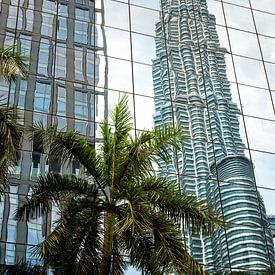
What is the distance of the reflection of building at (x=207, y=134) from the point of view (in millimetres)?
19500

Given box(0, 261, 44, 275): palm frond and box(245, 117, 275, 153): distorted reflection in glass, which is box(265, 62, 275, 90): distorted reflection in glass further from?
box(0, 261, 44, 275): palm frond

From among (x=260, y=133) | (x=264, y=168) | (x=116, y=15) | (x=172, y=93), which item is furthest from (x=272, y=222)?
(x=116, y=15)

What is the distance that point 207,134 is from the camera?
22.1 metres

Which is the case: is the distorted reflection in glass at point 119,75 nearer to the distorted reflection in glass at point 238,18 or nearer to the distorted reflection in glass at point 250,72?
the distorted reflection in glass at point 250,72

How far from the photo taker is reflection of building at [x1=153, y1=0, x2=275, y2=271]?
64.0ft

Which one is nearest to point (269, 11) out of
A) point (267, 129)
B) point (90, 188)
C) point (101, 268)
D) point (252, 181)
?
point (267, 129)

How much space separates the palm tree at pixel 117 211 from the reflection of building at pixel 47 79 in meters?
3.57

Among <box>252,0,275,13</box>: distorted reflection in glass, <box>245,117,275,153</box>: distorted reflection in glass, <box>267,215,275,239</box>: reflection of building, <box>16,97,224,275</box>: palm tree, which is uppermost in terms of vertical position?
<box>252,0,275,13</box>: distorted reflection in glass

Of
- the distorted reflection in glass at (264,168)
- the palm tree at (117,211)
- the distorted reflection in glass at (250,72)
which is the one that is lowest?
the palm tree at (117,211)

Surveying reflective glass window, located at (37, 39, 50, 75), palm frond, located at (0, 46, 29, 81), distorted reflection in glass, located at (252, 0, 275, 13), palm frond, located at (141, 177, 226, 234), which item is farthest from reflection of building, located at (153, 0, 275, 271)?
palm frond, located at (0, 46, 29, 81)

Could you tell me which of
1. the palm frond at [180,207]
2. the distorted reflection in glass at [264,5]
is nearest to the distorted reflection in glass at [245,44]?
the distorted reflection in glass at [264,5]

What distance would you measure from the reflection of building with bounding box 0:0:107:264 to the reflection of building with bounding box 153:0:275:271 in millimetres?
2720

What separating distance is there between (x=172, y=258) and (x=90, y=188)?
8.91 ft

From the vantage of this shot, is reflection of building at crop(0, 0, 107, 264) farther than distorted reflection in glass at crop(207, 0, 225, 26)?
No
